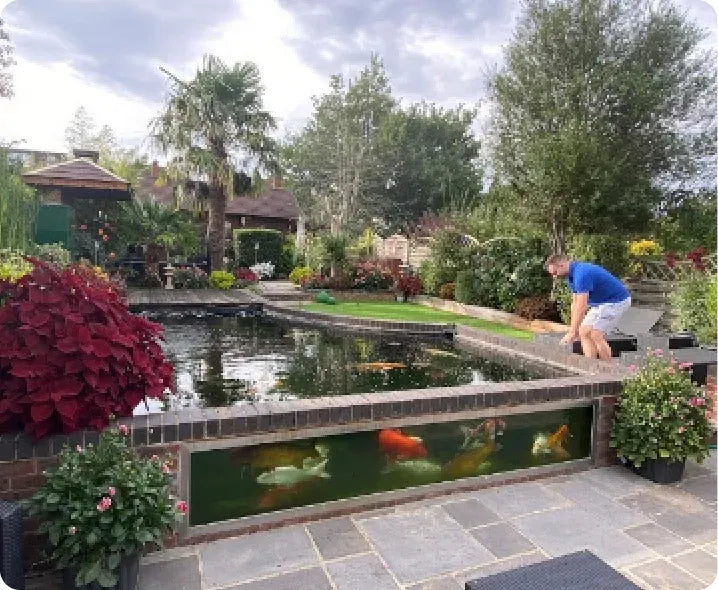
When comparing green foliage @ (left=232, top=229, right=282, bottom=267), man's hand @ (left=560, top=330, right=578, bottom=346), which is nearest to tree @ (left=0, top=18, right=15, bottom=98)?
green foliage @ (left=232, top=229, right=282, bottom=267)

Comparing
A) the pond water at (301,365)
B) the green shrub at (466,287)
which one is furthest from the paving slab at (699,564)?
the green shrub at (466,287)

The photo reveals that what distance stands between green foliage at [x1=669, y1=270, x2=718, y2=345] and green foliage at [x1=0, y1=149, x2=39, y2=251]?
31.2ft

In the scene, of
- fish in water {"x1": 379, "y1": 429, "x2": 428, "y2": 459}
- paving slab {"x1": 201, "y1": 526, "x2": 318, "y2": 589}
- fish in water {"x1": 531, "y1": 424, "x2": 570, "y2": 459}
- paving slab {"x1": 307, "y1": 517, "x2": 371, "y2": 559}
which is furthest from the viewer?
fish in water {"x1": 531, "y1": 424, "x2": 570, "y2": 459}

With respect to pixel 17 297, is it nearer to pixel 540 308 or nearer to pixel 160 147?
pixel 540 308

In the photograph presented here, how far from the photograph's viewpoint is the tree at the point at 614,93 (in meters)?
12.1

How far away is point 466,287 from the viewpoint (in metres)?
12.9

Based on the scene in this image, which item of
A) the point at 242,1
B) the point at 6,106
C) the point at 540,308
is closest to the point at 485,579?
the point at 242,1

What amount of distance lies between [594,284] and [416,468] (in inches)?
126

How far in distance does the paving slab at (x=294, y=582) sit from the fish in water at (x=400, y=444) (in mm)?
890

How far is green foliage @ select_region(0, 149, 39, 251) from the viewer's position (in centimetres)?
743

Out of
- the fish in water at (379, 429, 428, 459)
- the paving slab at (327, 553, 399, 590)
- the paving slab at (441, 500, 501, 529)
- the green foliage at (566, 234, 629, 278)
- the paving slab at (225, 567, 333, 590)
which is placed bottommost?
the paving slab at (225, 567, 333, 590)

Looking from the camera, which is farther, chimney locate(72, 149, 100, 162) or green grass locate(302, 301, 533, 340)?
chimney locate(72, 149, 100, 162)

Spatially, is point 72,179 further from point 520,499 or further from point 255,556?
point 520,499

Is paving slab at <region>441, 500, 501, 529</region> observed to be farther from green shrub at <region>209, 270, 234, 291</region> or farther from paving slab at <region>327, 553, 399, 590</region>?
green shrub at <region>209, 270, 234, 291</region>
